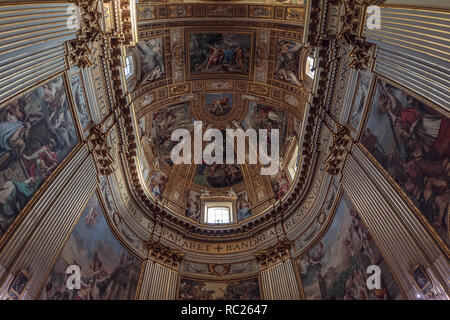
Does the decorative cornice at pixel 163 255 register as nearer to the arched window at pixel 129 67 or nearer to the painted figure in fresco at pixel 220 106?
the arched window at pixel 129 67

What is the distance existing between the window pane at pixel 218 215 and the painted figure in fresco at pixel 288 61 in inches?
357

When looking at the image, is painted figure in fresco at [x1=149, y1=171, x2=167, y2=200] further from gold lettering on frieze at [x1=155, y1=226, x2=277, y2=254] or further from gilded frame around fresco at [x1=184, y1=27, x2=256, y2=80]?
gilded frame around fresco at [x1=184, y1=27, x2=256, y2=80]

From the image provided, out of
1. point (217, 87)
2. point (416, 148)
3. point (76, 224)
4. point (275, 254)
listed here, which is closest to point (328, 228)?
point (275, 254)

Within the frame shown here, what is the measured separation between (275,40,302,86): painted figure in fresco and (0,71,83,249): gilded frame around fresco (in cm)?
1099

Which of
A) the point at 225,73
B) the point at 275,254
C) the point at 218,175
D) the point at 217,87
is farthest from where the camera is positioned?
the point at 218,175

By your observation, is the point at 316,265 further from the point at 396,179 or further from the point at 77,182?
the point at 77,182

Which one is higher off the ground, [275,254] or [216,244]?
[275,254]

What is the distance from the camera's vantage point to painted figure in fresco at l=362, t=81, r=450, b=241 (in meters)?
7.79

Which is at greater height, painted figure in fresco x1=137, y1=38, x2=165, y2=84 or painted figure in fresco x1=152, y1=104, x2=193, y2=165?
painted figure in fresco x1=137, y1=38, x2=165, y2=84

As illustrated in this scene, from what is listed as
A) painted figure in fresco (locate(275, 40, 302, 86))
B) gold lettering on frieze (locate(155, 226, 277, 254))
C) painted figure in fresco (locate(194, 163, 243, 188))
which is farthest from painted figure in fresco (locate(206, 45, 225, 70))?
gold lettering on frieze (locate(155, 226, 277, 254))

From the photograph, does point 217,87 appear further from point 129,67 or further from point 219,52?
point 129,67

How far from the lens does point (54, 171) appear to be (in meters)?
10.1

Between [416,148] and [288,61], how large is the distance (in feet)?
33.6
